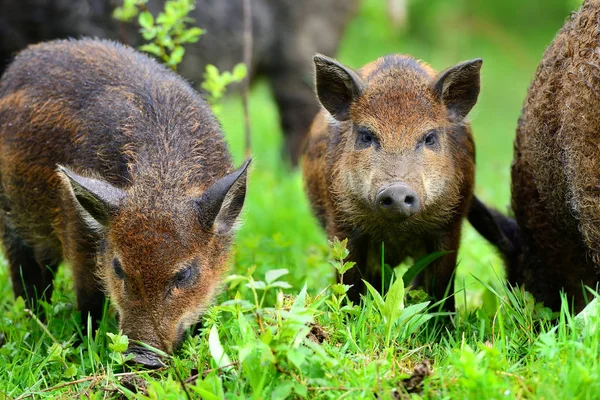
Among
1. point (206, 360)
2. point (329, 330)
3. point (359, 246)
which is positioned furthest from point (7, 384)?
point (359, 246)

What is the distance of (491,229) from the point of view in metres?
5.41

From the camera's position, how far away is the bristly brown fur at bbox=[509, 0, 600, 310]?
4.04 metres

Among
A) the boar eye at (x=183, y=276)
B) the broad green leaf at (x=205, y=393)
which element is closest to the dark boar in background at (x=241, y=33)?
the boar eye at (x=183, y=276)

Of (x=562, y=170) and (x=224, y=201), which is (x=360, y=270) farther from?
(x=562, y=170)

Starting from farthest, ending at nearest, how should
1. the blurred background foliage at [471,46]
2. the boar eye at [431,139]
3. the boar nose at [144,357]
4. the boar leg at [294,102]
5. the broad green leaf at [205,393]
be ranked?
the blurred background foliage at [471,46], the boar leg at [294,102], the boar eye at [431,139], the boar nose at [144,357], the broad green leaf at [205,393]

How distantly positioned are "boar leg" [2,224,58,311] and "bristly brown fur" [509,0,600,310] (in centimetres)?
289

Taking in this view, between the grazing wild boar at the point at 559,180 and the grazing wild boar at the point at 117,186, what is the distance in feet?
5.29

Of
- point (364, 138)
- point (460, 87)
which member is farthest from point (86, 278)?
point (460, 87)

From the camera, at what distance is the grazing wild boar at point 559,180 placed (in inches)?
159

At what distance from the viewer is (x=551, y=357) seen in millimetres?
3293

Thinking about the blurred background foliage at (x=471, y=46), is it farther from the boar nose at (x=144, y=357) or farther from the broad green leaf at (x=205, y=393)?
the broad green leaf at (x=205, y=393)

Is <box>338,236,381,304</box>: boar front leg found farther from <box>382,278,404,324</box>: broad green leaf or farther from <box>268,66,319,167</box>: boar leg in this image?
<box>268,66,319,167</box>: boar leg

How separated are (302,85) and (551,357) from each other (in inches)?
273

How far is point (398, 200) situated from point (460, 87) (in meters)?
1.01
